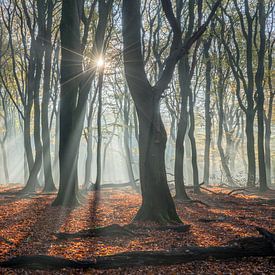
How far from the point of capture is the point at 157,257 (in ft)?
16.2

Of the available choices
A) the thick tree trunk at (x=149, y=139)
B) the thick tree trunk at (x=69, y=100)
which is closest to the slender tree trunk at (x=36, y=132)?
the thick tree trunk at (x=69, y=100)

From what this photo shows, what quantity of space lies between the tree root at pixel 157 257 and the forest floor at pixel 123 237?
0.09 m

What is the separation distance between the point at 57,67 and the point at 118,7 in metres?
7.23

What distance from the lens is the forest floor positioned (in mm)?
4785

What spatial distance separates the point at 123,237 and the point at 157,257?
5.84 ft

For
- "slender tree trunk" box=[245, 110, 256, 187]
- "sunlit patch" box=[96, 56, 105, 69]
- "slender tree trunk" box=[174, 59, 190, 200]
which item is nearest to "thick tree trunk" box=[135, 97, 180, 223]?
"slender tree trunk" box=[174, 59, 190, 200]

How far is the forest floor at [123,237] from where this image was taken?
4.79 metres

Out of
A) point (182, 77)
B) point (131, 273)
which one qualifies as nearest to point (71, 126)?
point (182, 77)

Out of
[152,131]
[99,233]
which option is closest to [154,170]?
[152,131]

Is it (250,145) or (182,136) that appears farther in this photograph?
(250,145)

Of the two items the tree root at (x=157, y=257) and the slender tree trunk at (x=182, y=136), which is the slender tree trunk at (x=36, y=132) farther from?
the tree root at (x=157, y=257)

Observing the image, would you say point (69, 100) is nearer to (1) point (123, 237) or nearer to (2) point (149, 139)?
(2) point (149, 139)

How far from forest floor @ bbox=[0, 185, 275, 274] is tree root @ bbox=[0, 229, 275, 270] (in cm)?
9

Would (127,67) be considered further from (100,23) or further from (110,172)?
(110,172)
